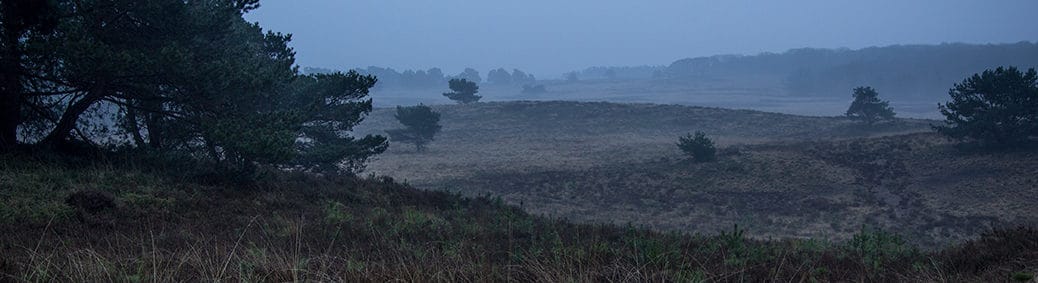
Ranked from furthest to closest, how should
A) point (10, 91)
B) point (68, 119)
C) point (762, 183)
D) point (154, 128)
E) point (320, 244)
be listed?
point (762, 183) → point (154, 128) → point (68, 119) → point (10, 91) → point (320, 244)

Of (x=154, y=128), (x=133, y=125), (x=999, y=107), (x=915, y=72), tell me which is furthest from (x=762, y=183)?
(x=915, y=72)

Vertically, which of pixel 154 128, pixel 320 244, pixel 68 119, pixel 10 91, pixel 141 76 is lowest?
pixel 320 244

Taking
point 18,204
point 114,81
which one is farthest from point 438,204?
point 18,204

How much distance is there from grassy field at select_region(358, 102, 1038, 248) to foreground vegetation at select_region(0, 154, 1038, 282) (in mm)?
6484

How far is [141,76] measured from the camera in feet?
35.7

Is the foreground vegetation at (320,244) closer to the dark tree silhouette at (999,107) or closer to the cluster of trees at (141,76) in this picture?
the cluster of trees at (141,76)

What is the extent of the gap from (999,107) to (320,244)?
3519 centimetres

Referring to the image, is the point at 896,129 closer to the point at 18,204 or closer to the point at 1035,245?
the point at 1035,245

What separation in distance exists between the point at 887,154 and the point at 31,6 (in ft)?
131

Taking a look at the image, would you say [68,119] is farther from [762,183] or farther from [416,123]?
[416,123]

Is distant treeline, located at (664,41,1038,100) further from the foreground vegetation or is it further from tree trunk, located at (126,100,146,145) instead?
tree trunk, located at (126,100,146,145)

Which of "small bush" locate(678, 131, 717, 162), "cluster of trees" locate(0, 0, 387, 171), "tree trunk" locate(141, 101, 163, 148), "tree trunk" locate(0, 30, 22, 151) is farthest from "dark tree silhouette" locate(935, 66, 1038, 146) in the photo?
"tree trunk" locate(0, 30, 22, 151)

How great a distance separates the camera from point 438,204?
14305mm

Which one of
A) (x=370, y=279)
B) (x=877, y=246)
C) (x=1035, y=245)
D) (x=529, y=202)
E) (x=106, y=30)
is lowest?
(x=529, y=202)
